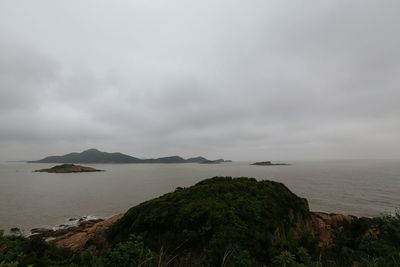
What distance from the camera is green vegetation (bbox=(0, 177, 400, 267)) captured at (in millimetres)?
5559

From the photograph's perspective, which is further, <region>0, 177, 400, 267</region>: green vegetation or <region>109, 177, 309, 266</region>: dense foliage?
<region>109, 177, 309, 266</region>: dense foliage

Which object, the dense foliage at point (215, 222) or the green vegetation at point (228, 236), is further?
the dense foliage at point (215, 222)

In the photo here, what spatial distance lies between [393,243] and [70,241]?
16.7 m

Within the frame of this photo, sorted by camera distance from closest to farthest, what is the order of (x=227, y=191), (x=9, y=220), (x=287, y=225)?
(x=287, y=225) < (x=227, y=191) < (x=9, y=220)

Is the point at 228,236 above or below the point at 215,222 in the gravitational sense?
below

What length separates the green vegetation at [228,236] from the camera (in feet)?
18.2

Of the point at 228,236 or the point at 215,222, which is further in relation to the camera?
the point at 215,222

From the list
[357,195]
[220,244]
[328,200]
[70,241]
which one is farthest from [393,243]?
[357,195]

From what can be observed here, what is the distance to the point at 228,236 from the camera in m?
10.2

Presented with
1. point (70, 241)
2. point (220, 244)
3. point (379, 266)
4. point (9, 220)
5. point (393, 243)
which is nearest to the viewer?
point (379, 266)

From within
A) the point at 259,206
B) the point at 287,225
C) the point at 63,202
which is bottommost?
the point at 63,202

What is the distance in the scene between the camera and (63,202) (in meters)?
38.7

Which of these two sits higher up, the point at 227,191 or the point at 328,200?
the point at 227,191

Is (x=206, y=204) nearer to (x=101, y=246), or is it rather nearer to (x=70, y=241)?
(x=101, y=246)
